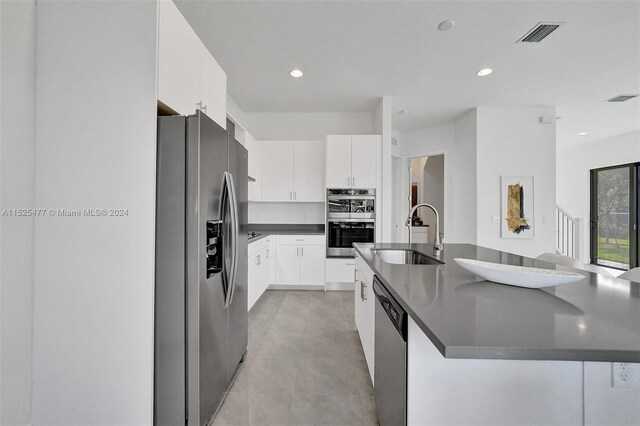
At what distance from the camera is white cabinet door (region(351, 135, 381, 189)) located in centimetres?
399

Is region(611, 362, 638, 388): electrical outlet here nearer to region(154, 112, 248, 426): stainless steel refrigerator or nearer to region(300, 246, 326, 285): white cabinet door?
region(154, 112, 248, 426): stainless steel refrigerator

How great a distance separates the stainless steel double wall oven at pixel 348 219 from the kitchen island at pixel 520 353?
2.92 metres

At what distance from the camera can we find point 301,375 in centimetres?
197

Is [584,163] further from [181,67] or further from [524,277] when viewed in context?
[181,67]

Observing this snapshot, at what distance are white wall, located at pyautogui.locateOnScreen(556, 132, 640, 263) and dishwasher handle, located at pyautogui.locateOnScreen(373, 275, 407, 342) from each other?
22.6 feet

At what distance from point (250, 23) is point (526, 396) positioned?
9.74 ft

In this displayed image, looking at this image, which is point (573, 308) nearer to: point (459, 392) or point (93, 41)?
point (459, 392)

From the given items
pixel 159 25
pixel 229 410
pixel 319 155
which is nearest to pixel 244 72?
pixel 319 155

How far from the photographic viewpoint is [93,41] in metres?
1.29

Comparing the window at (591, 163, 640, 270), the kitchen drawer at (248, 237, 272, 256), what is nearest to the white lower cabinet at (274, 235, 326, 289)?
the kitchen drawer at (248, 237, 272, 256)

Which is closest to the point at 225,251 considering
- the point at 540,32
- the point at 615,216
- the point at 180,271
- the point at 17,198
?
the point at 180,271

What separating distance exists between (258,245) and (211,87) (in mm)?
1833

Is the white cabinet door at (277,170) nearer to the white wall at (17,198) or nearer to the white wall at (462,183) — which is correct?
the white wall at (462,183)

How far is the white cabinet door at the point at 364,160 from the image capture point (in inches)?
157
